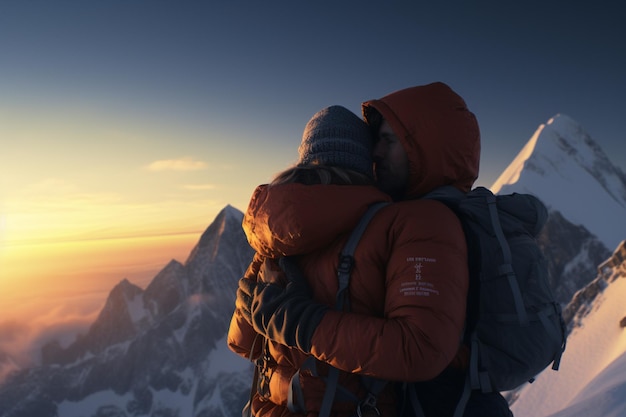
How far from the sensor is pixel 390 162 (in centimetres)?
389

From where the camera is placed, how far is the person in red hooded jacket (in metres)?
2.80

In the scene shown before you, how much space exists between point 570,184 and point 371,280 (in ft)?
690

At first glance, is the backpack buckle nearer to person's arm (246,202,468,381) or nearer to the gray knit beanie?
Result: person's arm (246,202,468,381)

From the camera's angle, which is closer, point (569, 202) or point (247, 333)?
point (247, 333)

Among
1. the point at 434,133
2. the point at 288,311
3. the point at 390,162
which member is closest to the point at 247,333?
the point at 288,311

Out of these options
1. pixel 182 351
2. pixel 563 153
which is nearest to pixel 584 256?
pixel 563 153

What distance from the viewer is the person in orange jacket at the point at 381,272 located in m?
2.80

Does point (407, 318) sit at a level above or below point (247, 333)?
above

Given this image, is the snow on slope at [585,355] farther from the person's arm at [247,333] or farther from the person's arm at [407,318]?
the person's arm at [407,318]

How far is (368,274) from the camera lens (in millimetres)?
3072

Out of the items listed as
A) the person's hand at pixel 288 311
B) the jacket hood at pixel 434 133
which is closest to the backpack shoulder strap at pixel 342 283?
the person's hand at pixel 288 311

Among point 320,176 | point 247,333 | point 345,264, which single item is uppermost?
point 320,176

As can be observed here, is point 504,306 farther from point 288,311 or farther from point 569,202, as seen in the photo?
point 569,202

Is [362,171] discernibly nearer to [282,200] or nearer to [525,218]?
[282,200]
